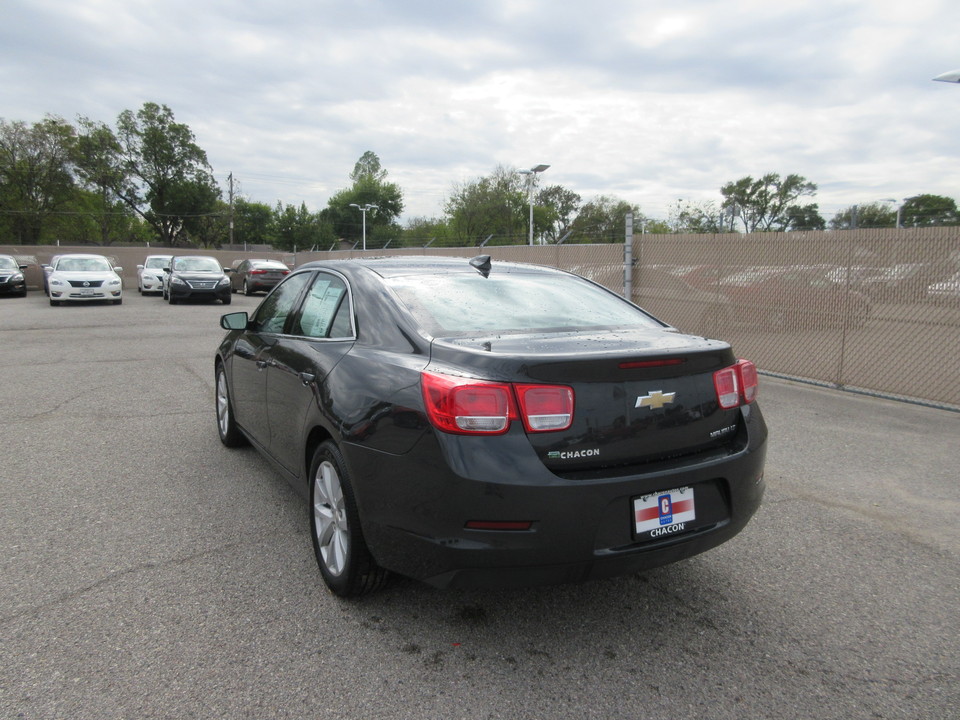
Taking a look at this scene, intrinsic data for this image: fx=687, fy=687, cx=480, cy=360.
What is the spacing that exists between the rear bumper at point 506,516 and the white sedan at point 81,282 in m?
21.2

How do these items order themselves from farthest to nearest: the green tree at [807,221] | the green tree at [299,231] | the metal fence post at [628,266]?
the green tree at [299,231]
the green tree at [807,221]
the metal fence post at [628,266]

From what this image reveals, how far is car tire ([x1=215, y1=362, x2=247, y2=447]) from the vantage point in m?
5.24

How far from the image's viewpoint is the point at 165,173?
67.8 metres

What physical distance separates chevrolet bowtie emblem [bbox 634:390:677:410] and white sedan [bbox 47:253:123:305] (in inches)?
856

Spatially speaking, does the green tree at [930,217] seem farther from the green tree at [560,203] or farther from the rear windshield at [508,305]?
the green tree at [560,203]

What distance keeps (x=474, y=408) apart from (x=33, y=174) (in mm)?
70690

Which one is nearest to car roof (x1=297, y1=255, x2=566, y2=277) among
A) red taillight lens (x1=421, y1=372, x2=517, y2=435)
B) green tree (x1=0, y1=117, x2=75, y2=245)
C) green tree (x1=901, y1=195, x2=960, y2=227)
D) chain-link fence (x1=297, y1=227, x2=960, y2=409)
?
red taillight lens (x1=421, y1=372, x2=517, y2=435)

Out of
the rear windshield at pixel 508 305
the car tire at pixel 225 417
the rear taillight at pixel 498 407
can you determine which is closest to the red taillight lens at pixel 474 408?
the rear taillight at pixel 498 407

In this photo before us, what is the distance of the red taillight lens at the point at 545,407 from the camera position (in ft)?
8.08

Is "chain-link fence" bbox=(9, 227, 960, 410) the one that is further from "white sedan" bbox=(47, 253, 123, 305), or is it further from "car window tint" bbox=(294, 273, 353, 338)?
"white sedan" bbox=(47, 253, 123, 305)

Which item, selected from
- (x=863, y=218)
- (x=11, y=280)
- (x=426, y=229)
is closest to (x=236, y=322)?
(x=11, y=280)

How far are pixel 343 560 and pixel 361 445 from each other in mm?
573

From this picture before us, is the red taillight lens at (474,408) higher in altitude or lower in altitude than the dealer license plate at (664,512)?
higher

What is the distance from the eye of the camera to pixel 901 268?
23.4 feet
